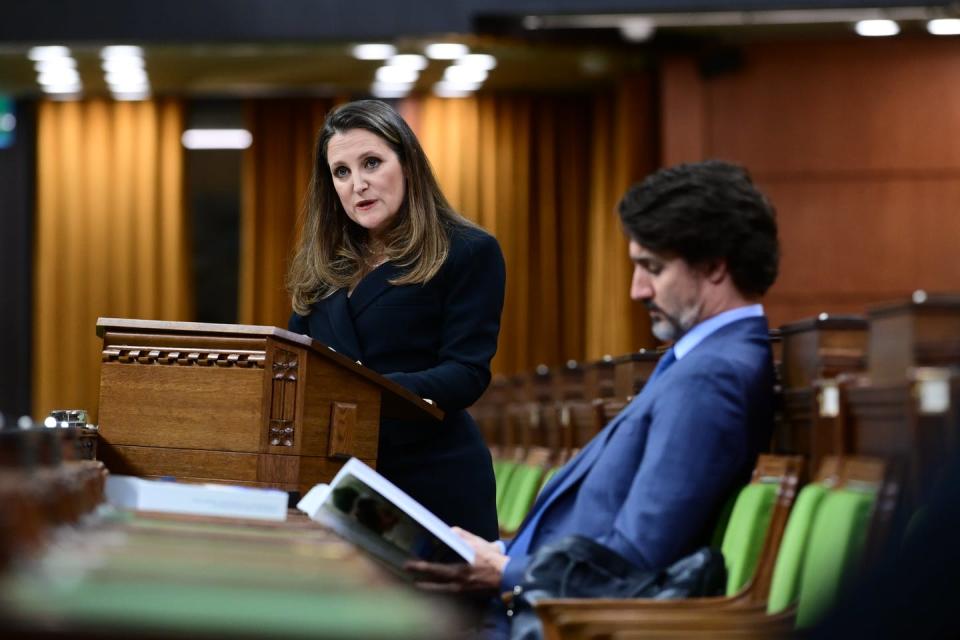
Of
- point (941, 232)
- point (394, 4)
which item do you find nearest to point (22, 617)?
point (394, 4)

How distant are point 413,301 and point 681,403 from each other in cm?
78

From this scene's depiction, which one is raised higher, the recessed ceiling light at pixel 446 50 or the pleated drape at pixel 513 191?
the recessed ceiling light at pixel 446 50

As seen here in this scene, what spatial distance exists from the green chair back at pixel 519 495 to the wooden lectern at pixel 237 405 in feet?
10.9

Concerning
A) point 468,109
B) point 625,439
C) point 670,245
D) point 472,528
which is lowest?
point 472,528

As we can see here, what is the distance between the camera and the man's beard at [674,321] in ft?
7.72

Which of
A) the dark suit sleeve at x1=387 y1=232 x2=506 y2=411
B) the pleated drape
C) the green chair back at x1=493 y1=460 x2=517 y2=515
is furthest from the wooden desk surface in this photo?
the pleated drape

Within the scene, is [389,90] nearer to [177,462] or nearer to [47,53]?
[47,53]

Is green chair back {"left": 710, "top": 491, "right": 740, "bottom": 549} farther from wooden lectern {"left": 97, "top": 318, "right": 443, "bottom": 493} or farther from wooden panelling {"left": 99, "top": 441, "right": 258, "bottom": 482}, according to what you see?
wooden panelling {"left": 99, "top": 441, "right": 258, "bottom": 482}

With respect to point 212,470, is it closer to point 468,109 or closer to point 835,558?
point 835,558

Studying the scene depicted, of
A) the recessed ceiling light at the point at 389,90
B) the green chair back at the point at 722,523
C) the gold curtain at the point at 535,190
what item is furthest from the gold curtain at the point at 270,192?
the green chair back at the point at 722,523

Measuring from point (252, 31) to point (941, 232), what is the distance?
522cm

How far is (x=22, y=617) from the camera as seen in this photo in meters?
0.72

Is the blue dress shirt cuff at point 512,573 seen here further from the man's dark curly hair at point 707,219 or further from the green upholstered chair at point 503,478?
the green upholstered chair at point 503,478

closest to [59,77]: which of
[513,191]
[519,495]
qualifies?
[513,191]
